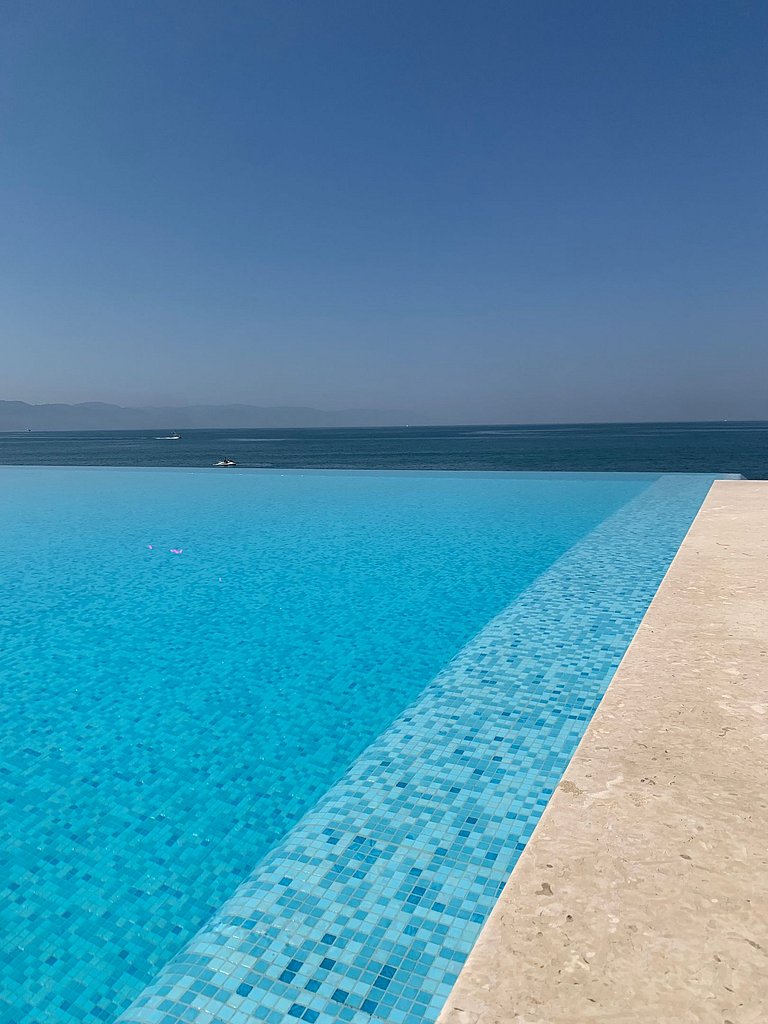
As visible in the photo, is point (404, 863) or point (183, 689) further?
point (183, 689)

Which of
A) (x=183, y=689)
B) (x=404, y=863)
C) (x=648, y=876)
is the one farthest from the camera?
(x=183, y=689)

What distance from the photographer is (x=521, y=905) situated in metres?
1.72

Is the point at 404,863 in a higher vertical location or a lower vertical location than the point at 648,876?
lower

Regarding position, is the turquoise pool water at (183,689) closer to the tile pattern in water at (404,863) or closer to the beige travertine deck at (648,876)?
the tile pattern in water at (404,863)

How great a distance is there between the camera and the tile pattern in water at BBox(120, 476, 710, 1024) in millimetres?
1621

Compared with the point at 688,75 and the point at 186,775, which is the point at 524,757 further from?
the point at 688,75

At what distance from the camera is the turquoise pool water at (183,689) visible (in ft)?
7.39

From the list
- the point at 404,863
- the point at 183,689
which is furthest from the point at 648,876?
the point at 183,689

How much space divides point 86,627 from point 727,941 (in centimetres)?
522

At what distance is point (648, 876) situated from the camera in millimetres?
1797

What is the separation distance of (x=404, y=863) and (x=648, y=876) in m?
0.80

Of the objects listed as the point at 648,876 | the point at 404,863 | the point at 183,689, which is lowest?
the point at 183,689

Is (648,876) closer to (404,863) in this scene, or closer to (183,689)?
(404,863)

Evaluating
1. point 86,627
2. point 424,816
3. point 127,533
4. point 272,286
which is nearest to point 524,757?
point 424,816
